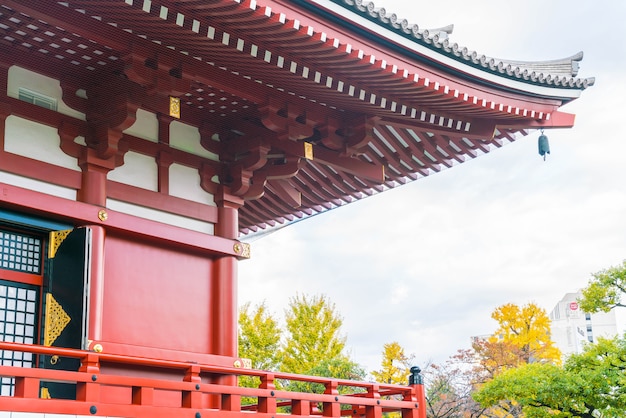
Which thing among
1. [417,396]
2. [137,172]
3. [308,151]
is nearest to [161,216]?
[137,172]

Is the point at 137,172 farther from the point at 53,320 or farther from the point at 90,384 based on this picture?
the point at 90,384

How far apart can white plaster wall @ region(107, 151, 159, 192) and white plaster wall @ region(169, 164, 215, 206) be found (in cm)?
27

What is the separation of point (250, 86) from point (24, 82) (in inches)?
100.0

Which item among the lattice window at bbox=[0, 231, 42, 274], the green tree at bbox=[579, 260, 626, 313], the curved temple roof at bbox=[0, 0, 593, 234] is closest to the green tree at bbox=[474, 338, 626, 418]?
the green tree at bbox=[579, 260, 626, 313]

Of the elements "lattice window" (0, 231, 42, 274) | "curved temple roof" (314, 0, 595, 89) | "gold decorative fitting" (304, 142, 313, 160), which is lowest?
"lattice window" (0, 231, 42, 274)

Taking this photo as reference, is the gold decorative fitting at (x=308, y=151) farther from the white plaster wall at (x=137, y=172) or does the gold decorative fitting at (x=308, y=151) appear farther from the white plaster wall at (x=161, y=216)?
the white plaster wall at (x=137, y=172)

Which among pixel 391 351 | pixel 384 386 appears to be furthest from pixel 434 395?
pixel 384 386

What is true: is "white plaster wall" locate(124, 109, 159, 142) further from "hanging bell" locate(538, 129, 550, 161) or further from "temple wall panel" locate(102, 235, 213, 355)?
"hanging bell" locate(538, 129, 550, 161)

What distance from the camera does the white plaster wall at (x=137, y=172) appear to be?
9.10 m

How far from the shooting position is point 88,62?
828cm

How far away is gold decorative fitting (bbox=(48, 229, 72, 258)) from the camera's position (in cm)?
830

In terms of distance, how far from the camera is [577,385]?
15.3 meters

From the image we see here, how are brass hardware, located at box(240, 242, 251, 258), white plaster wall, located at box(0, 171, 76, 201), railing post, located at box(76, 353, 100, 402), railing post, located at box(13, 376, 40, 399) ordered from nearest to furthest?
1. railing post, located at box(13, 376, 40, 399)
2. railing post, located at box(76, 353, 100, 402)
3. white plaster wall, located at box(0, 171, 76, 201)
4. brass hardware, located at box(240, 242, 251, 258)

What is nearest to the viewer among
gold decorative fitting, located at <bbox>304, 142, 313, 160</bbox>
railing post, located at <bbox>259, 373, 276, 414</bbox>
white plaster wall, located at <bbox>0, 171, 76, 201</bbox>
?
railing post, located at <bbox>259, 373, 276, 414</bbox>
